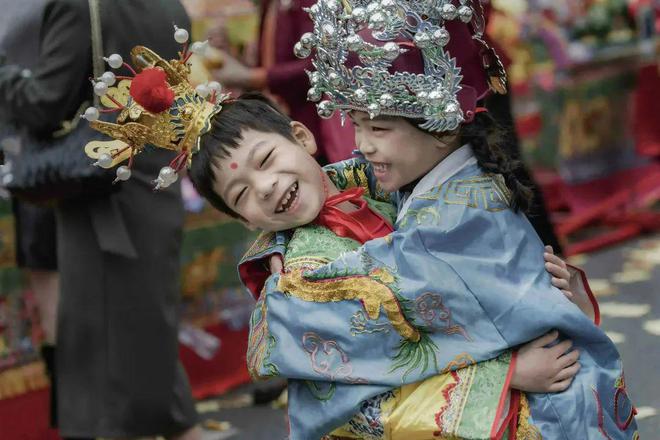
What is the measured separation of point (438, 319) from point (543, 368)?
0.22m

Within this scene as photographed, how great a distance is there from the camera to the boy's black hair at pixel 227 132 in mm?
2291

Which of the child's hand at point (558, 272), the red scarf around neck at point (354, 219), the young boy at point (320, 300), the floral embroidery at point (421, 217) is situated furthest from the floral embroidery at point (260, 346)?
the child's hand at point (558, 272)

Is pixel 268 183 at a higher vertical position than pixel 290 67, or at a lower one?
higher

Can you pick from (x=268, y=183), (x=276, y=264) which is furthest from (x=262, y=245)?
(x=268, y=183)

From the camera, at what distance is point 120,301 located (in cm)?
359

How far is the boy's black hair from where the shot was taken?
7.52 feet

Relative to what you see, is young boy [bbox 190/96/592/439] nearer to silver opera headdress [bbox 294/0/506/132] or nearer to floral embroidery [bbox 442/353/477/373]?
floral embroidery [bbox 442/353/477/373]

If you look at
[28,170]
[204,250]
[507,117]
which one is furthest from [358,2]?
[204,250]

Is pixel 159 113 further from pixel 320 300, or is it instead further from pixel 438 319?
pixel 438 319

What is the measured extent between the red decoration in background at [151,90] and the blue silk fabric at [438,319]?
0.46 meters

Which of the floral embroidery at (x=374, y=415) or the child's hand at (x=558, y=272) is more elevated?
the child's hand at (x=558, y=272)

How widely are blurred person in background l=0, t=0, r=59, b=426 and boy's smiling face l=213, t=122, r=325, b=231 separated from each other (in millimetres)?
1336

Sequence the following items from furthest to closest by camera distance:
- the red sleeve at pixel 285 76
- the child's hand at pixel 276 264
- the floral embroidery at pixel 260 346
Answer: the red sleeve at pixel 285 76 < the child's hand at pixel 276 264 < the floral embroidery at pixel 260 346

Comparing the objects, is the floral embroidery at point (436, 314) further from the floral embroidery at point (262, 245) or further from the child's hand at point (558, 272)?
the floral embroidery at point (262, 245)
